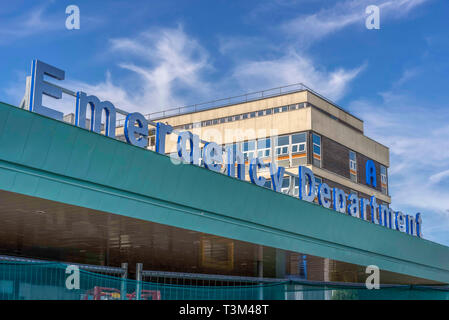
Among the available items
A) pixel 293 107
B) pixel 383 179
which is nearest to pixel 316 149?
pixel 293 107

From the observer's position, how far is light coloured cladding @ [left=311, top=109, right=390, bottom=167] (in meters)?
46.8

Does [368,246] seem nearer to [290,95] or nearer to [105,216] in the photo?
[105,216]

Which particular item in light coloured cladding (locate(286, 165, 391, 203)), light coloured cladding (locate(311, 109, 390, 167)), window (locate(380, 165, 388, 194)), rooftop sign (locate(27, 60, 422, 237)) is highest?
light coloured cladding (locate(311, 109, 390, 167))

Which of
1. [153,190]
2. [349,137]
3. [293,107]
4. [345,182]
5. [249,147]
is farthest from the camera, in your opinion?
[349,137]

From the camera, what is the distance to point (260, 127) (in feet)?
156

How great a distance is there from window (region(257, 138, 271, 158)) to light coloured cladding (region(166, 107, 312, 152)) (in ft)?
1.51

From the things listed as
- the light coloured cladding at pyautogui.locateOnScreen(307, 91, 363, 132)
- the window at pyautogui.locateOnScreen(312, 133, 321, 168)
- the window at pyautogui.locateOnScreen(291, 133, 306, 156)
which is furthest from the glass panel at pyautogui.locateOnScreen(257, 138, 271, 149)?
the light coloured cladding at pyautogui.locateOnScreen(307, 91, 363, 132)

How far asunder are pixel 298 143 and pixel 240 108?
6.68 m

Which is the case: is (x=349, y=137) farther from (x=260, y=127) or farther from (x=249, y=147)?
(x=249, y=147)

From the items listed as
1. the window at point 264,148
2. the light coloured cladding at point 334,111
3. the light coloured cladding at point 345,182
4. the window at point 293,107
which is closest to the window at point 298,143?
the light coloured cladding at point 345,182

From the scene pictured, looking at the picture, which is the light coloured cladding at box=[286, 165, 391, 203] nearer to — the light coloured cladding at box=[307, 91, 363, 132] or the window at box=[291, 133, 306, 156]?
the window at box=[291, 133, 306, 156]

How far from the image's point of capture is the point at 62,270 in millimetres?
13477
